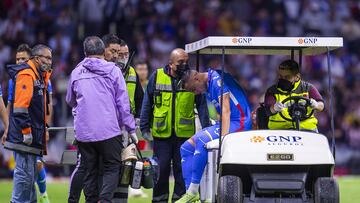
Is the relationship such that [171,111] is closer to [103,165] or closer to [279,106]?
[279,106]

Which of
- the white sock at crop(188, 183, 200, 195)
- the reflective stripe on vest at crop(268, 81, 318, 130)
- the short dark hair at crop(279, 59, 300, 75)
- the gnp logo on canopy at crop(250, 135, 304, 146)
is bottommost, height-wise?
the white sock at crop(188, 183, 200, 195)

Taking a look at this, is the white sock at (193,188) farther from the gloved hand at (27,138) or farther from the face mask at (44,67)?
the face mask at (44,67)

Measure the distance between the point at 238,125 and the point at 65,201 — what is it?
4.12 metres

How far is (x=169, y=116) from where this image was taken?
13922mm

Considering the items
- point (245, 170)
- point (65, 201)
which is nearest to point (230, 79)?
point (245, 170)

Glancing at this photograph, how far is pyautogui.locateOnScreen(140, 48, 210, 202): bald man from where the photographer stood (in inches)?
548

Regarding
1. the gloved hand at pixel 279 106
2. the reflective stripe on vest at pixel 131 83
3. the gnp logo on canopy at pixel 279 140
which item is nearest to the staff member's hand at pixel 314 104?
the gloved hand at pixel 279 106

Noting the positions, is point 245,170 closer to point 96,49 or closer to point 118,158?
point 118,158

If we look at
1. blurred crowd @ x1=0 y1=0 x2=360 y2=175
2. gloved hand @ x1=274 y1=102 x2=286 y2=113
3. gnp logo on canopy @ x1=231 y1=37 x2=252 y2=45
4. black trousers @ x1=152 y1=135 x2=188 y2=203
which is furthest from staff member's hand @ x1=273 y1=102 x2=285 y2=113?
blurred crowd @ x1=0 y1=0 x2=360 y2=175

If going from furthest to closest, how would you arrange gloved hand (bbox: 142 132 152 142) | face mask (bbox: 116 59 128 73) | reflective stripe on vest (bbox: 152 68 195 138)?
gloved hand (bbox: 142 132 152 142), reflective stripe on vest (bbox: 152 68 195 138), face mask (bbox: 116 59 128 73)

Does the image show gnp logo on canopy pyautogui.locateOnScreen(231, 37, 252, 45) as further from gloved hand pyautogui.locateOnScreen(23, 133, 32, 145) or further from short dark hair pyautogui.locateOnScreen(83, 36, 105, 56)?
gloved hand pyautogui.locateOnScreen(23, 133, 32, 145)

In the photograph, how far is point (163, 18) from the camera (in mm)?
27172

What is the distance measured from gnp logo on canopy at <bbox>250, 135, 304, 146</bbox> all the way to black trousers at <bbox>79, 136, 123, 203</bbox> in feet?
5.00

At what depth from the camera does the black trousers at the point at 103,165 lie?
11.8 metres
